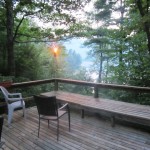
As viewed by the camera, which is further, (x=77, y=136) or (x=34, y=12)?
(x=34, y=12)

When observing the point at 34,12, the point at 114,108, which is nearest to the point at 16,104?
the point at 114,108

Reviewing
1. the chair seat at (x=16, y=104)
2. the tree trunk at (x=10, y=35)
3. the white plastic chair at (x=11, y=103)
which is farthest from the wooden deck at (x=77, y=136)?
the tree trunk at (x=10, y=35)

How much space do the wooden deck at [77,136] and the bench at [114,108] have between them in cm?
30

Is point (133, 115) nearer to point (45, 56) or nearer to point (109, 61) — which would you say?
point (45, 56)

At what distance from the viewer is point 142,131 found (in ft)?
11.5

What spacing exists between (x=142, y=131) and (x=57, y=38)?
4.96 metres

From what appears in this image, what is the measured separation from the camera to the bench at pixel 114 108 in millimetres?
3292

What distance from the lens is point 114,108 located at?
3758 mm

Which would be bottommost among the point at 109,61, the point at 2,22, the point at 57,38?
the point at 109,61

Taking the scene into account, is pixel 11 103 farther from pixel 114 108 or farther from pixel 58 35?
pixel 58 35

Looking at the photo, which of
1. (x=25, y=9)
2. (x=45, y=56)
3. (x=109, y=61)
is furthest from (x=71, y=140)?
(x=109, y=61)

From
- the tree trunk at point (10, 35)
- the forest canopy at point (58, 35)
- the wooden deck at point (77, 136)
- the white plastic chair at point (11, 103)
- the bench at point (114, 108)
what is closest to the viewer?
the wooden deck at point (77, 136)

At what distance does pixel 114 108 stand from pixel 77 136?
99 centimetres

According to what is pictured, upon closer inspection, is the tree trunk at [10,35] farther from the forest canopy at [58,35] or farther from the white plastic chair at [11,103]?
the white plastic chair at [11,103]
